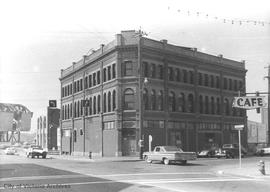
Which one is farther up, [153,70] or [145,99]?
[153,70]

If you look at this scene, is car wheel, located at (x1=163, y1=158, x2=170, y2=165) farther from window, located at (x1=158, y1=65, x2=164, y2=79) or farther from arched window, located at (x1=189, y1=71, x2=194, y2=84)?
arched window, located at (x1=189, y1=71, x2=194, y2=84)

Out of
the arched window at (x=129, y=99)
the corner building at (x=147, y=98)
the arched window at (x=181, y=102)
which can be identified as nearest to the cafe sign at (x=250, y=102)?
the corner building at (x=147, y=98)

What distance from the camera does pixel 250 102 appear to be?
32.7 metres

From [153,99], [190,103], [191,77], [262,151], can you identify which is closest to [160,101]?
[153,99]

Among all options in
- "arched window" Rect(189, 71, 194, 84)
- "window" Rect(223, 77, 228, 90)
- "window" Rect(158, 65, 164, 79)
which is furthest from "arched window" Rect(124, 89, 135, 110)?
"window" Rect(223, 77, 228, 90)

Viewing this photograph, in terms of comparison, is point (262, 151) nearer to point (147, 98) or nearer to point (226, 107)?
point (226, 107)

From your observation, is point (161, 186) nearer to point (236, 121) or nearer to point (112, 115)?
point (112, 115)

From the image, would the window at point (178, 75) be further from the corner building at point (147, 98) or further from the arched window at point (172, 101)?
the arched window at point (172, 101)

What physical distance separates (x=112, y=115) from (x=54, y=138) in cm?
5223

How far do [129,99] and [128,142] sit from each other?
202 inches

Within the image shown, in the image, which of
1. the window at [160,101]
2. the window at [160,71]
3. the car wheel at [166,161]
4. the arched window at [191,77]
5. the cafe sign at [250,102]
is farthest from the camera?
the arched window at [191,77]

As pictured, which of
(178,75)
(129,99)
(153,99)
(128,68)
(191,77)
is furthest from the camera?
(191,77)

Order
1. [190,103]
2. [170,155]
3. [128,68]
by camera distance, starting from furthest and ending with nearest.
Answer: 1. [190,103]
2. [128,68]
3. [170,155]

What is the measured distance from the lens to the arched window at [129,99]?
174 ft
